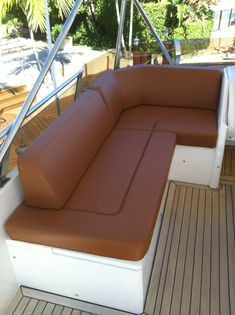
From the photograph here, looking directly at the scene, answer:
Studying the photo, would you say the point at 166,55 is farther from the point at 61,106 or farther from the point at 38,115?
the point at 38,115

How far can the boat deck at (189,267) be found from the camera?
4.78 feet

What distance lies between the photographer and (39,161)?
134 cm

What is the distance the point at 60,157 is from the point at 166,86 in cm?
145

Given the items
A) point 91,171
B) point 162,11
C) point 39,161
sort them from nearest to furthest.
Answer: point 39,161 < point 91,171 < point 162,11

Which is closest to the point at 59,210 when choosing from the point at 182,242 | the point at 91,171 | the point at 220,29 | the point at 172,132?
the point at 91,171

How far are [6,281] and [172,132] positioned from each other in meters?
1.42

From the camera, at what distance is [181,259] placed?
5.56 ft

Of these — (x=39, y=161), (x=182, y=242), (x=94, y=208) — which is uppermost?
(x=39, y=161)

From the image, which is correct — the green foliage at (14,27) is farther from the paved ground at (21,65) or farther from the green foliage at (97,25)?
the green foliage at (97,25)

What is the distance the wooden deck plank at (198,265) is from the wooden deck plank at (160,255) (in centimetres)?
18

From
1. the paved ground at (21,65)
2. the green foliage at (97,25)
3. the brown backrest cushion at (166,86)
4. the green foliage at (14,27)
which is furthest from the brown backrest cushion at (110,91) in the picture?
the green foliage at (97,25)

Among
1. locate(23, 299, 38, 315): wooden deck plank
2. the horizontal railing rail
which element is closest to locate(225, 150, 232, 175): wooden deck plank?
the horizontal railing rail

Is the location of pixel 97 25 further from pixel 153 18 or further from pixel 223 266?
pixel 223 266

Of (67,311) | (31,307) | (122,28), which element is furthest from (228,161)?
(31,307)
